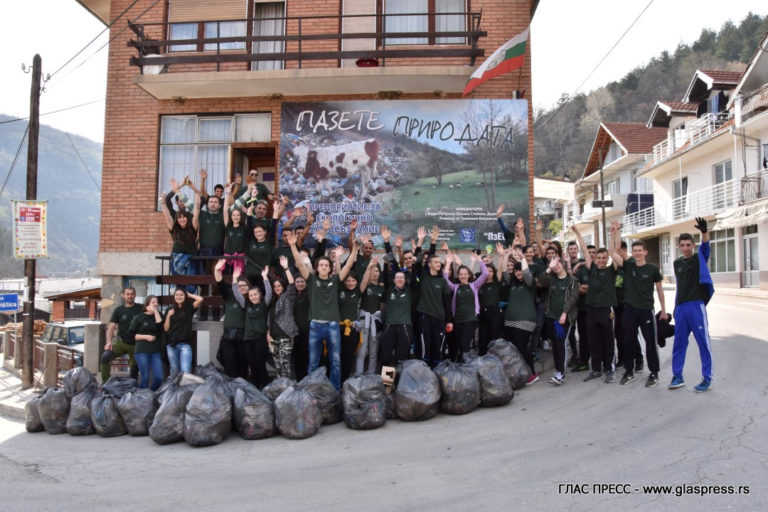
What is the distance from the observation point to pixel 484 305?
820 centimetres

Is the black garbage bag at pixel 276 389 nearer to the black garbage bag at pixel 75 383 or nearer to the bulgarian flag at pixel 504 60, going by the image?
the black garbage bag at pixel 75 383

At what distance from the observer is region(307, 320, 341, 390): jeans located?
7.50m

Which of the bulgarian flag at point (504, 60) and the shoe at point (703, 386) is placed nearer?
the shoe at point (703, 386)

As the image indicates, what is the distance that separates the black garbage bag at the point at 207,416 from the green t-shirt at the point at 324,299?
63.6 inches

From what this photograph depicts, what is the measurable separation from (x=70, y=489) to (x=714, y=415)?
6435 mm

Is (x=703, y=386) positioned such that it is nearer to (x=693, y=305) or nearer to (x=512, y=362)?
(x=693, y=305)

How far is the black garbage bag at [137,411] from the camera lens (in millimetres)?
7031

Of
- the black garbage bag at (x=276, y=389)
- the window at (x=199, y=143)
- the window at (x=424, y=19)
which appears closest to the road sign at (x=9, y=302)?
the window at (x=199, y=143)

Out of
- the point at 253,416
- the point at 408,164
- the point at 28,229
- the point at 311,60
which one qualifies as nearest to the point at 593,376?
the point at 253,416

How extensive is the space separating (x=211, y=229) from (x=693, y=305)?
23.3 feet

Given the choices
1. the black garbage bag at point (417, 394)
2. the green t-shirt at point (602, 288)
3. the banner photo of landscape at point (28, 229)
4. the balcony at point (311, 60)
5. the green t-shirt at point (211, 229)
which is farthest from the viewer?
the banner photo of landscape at point (28, 229)

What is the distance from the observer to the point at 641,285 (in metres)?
7.11

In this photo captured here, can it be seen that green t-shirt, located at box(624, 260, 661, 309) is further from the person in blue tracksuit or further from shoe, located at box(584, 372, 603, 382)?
shoe, located at box(584, 372, 603, 382)

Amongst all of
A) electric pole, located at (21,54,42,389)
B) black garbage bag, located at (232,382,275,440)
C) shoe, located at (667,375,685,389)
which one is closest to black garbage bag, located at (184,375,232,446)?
black garbage bag, located at (232,382,275,440)
